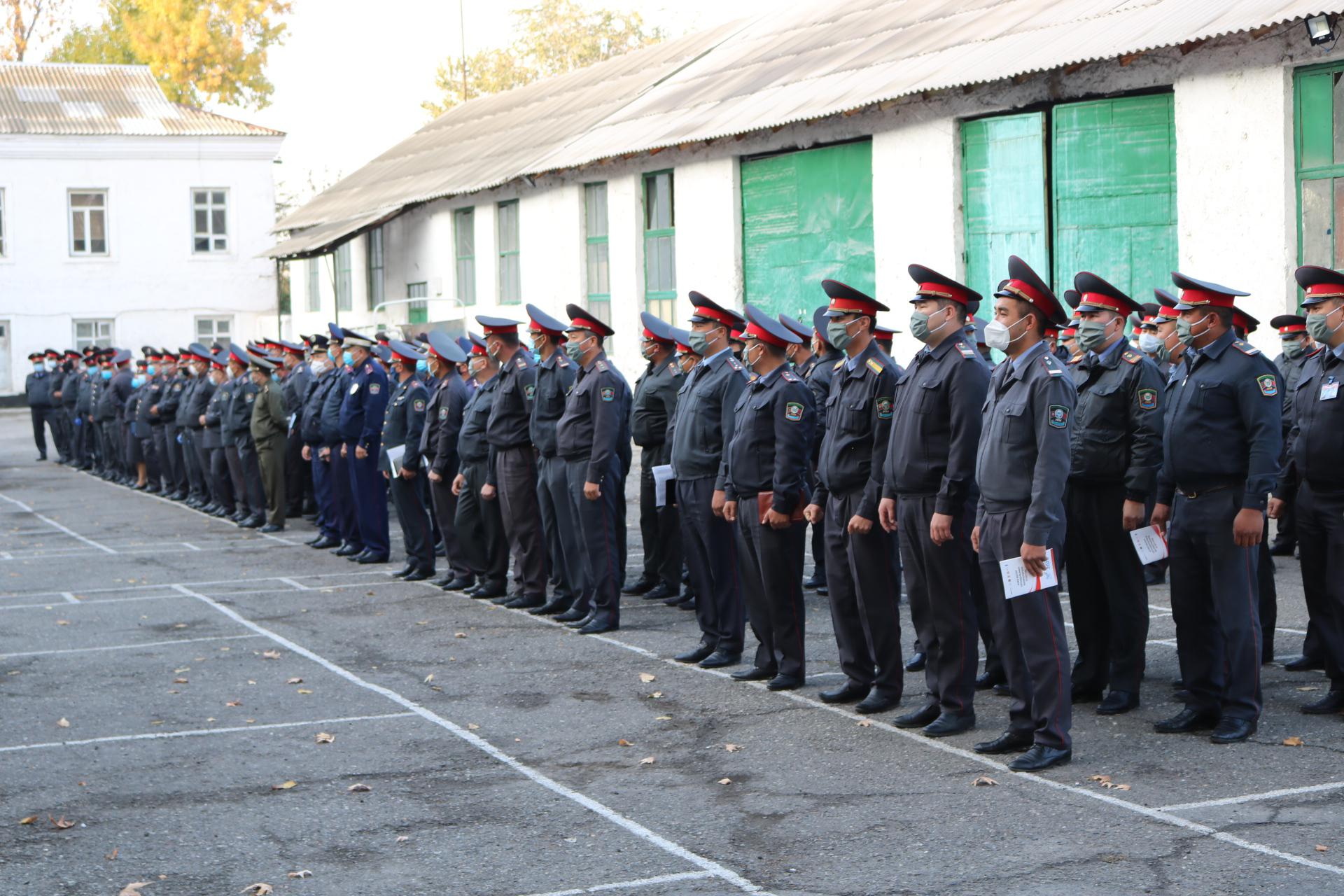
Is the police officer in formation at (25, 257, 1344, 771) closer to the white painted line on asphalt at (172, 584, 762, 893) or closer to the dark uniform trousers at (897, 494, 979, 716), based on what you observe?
the dark uniform trousers at (897, 494, 979, 716)

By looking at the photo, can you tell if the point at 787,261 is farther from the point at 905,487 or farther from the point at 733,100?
the point at 905,487

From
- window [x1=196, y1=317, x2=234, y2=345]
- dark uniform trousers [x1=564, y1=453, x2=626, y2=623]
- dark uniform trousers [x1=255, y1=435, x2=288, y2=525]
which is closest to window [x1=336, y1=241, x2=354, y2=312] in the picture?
window [x1=196, y1=317, x2=234, y2=345]

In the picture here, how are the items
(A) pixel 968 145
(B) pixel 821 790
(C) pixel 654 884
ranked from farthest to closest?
(A) pixel 968 145
(B) pixel 821 790
(C) pixel 654 884

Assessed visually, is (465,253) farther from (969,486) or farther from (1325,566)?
(969,486)

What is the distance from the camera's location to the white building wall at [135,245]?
47.1 meters

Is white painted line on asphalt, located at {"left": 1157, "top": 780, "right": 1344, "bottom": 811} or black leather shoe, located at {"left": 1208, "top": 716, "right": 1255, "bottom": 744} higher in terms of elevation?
black leather shoe, located at {"left": 1208, "top": 716, "right": 1255, "bottom": 744}

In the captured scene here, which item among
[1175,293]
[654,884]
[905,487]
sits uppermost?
[1175,293]

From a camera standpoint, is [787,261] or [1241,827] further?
[787,261]

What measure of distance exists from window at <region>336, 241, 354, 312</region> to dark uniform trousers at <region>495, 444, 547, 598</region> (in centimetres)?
2809

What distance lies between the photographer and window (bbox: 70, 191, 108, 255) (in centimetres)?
4772

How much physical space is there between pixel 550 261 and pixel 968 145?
37.6 feet

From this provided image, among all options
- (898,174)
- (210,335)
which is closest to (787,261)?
(898,174)

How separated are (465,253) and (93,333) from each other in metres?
19.9

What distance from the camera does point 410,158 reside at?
39500 millimetres
